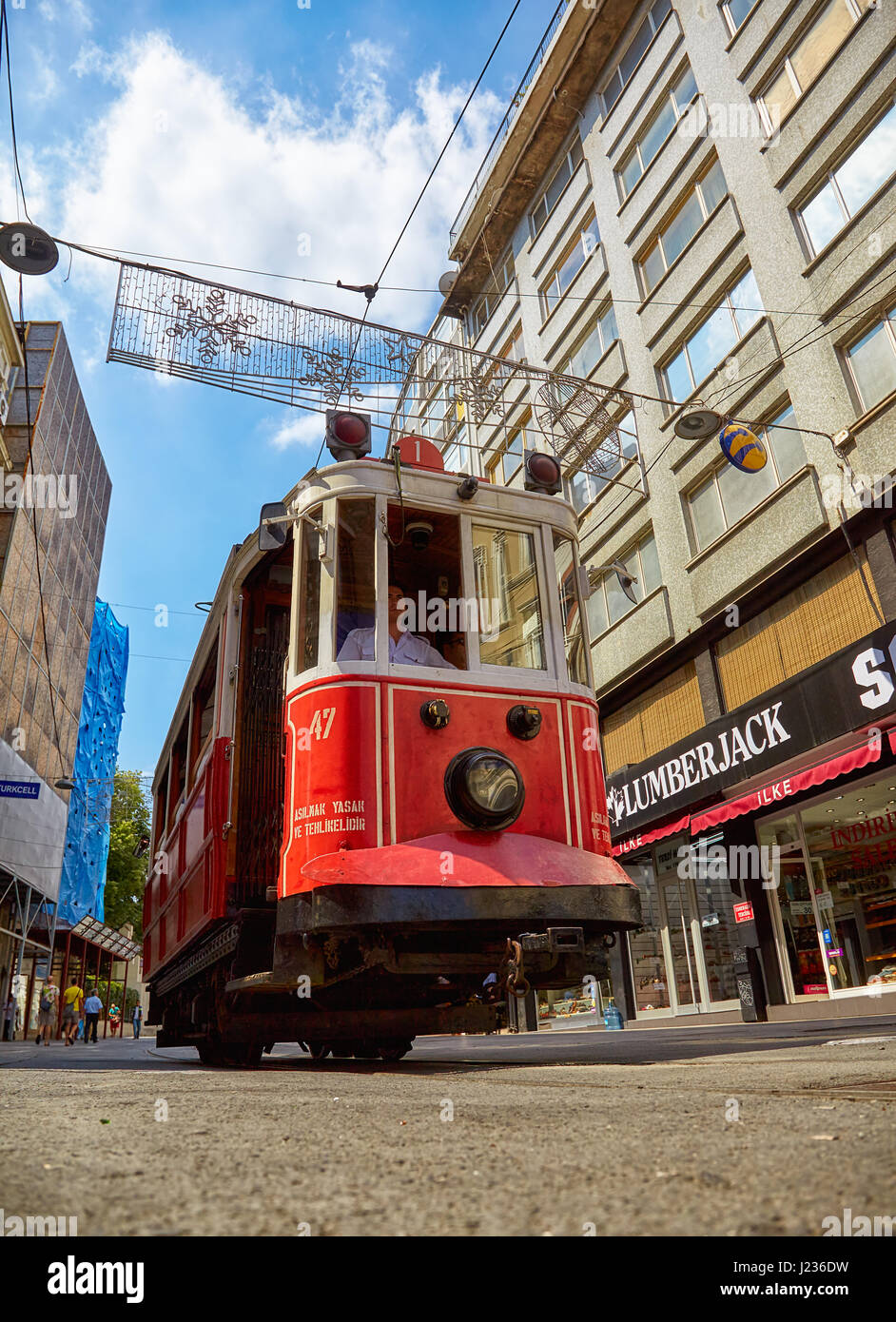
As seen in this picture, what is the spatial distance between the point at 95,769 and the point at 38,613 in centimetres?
1131

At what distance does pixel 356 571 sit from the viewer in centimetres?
603

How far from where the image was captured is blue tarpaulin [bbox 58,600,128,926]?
107 feet

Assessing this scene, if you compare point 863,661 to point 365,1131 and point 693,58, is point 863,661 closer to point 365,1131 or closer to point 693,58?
point 365,1131

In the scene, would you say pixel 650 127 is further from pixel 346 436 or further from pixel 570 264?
pixel 346 436

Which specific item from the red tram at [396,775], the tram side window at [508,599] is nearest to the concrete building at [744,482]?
the tram side window at [508,599]

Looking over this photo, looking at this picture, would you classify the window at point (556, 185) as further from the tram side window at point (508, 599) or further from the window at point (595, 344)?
the tram side window at point (508, 599)

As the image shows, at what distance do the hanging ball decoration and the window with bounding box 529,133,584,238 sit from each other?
1197 centimetres

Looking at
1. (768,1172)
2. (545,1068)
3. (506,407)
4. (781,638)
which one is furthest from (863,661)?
(506,407)

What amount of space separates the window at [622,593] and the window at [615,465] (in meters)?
1.48

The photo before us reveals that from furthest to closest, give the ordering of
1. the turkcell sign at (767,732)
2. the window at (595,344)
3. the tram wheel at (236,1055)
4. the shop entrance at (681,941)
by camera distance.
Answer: the window at (595,344)
the shop entrance at (681,941)
the turkcell sign at (767,732)
the tram wheel at (236,1055)

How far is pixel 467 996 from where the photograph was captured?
5.77m

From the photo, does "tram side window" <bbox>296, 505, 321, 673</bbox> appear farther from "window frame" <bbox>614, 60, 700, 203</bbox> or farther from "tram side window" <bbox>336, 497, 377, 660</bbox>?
"window frame" <bbox>614, 60, 700, 203</bbox>

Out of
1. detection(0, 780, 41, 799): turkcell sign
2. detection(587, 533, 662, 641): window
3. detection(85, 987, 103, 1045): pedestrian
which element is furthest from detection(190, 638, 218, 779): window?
detection(85, 987, 103, 1045): pedestrian

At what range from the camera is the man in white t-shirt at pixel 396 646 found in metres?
5.72
